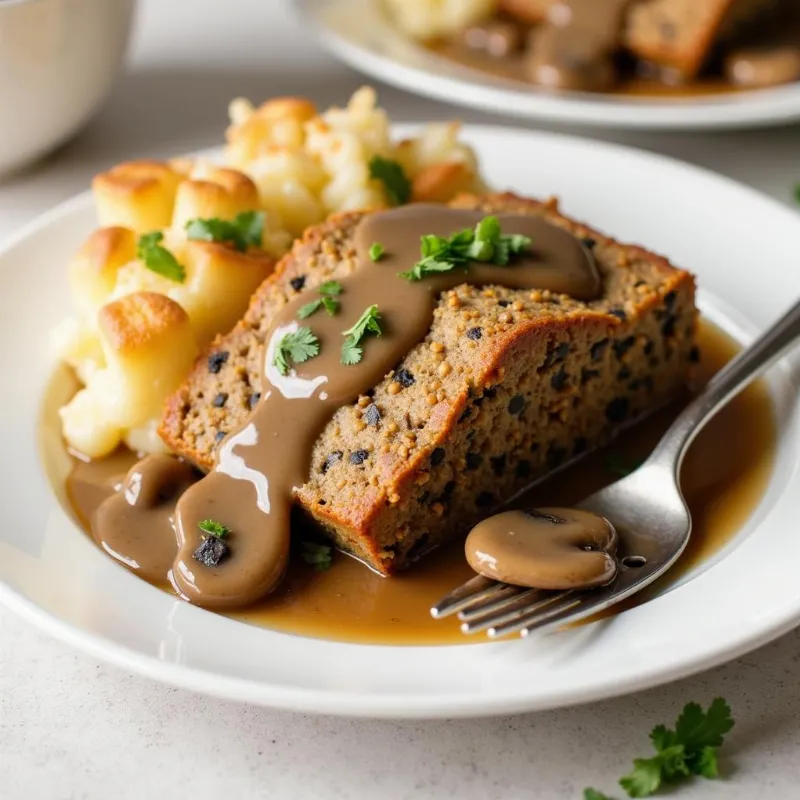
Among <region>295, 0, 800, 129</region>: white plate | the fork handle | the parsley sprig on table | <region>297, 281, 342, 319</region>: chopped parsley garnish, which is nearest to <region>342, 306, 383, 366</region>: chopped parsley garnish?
<region>297, 281, 342, 319</region>: chopped parsley garnish

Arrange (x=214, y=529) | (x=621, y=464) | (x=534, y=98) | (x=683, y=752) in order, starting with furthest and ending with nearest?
1. (x=534, y=98)
2. (x=621, y=464)
3. (x=214, y=529)
4. (x=683, y=752)

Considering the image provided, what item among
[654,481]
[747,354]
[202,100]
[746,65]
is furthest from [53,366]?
[746,65]

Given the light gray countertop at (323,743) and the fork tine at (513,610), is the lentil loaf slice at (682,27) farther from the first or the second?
the fork tine at (513,610)

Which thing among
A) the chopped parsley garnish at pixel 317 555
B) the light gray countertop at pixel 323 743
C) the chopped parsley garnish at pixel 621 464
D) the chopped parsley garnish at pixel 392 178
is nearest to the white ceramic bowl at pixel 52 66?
the chopped parsley garnish at pixel 392 178

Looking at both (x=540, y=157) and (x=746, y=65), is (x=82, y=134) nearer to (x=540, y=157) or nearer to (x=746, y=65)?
(x=540, y=157)

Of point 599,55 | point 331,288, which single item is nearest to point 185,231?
point 331,288

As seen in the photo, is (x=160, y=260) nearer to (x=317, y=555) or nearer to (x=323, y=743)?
(x=317, y=555)
